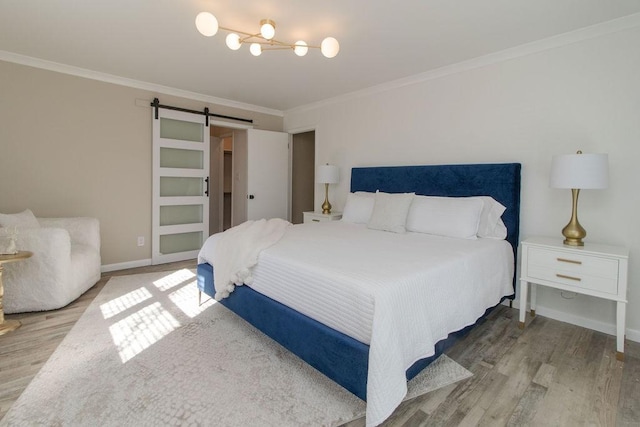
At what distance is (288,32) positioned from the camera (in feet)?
8.57

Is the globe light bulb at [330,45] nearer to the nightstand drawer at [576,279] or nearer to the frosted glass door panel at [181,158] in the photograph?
the nightstand drawer at [576,279]

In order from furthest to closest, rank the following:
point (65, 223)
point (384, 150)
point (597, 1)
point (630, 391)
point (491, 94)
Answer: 1. point (384, 150)
2. point (65, 223)
3. point (491, 94)
4. point (597, 1)
5. point (630, 391)

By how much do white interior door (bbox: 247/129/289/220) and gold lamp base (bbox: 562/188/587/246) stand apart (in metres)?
3.96

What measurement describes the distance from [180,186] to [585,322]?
476 cm

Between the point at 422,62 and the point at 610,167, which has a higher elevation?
the point at 422,62

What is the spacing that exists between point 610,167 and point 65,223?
4.94 meters

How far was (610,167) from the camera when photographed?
2.42 meters

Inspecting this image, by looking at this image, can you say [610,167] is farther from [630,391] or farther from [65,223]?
[65,223]

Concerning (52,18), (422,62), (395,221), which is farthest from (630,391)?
(52,18)

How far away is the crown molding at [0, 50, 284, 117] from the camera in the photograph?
3.25 m

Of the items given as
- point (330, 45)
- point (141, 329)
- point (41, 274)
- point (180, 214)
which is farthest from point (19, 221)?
point (330, 45)

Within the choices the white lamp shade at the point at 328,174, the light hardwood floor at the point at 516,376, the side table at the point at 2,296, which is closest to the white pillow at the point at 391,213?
the light hardwood floor at the point at 516,376

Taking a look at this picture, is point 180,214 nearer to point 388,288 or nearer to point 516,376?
point 388,288

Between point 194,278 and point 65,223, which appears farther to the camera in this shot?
point 194,278
